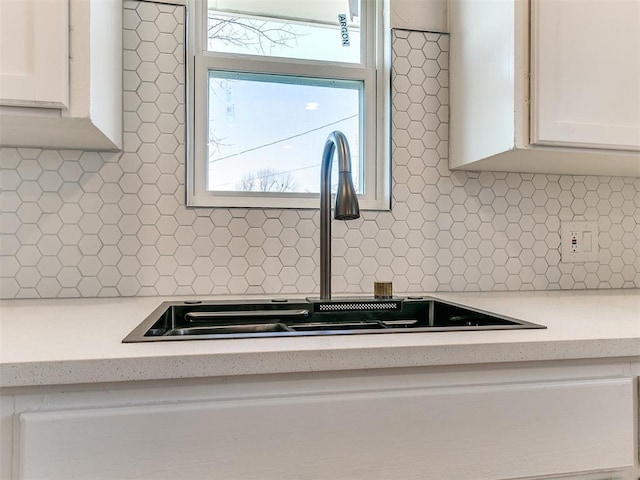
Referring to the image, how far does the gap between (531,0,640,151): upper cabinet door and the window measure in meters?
0.49

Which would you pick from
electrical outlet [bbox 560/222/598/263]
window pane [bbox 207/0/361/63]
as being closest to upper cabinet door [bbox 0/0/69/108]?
window pane [bbox 207/0/361/63]

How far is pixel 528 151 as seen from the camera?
1179mm

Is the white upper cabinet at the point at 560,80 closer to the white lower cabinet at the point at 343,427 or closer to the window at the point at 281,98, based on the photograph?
the window at the point at 281,98

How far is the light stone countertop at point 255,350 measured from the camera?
611 mm

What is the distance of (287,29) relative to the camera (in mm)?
1491

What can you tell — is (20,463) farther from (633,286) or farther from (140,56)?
(633,286)

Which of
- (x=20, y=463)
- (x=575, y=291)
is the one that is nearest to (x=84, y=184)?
(x=20, y=463)

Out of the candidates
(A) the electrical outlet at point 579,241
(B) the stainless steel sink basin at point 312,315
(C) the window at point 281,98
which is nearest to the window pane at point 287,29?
(C) the window at point 281,98

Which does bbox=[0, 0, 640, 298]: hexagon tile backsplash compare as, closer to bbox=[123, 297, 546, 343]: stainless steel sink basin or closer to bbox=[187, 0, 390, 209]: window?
bbox=[187, 0, 390, 209]: window

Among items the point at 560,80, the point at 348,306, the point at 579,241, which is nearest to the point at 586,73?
the point at 560,80

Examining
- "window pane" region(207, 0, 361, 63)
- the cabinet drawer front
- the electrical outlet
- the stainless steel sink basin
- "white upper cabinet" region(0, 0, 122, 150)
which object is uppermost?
"window pane" region(207, 0, 361, 63)

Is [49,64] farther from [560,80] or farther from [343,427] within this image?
[560,80]

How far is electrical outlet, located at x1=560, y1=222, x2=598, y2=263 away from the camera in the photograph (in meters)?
1.56

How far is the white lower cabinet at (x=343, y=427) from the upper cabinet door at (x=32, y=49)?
61cm
